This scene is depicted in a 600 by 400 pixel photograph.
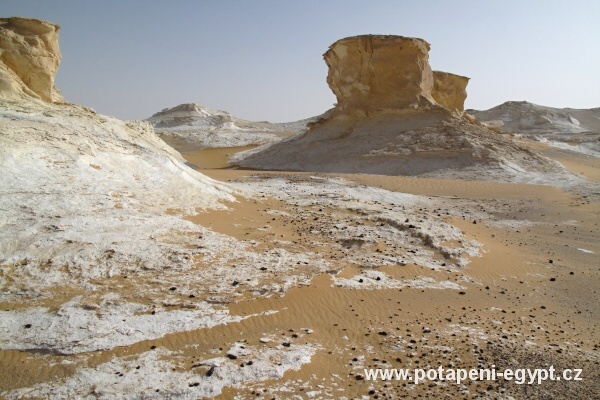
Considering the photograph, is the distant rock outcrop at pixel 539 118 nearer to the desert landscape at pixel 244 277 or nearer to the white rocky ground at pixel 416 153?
the white rocky ground at pixel 416 153

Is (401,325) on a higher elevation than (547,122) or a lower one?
lower

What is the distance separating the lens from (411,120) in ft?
63.4

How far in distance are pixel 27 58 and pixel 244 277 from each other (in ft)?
22.0

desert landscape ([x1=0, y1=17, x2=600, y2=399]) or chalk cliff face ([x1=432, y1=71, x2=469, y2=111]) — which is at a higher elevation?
chalk cliff face ([x1=432, y1=71, x2=469, y2=111])

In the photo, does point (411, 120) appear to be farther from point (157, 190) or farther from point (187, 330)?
point (187, 330)

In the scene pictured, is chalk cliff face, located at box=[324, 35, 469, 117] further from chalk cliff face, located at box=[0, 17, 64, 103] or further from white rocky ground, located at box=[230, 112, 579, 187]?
chalk cliff face, located at box=[0, 17, 64, 103]

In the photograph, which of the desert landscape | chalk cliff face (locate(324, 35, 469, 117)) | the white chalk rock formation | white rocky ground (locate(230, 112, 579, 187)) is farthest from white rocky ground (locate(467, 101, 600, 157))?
the white chalk rock formation

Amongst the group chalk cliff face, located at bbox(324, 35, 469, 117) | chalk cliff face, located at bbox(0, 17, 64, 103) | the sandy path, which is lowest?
the sandy path

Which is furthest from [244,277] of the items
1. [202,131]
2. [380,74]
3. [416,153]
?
[202,131]

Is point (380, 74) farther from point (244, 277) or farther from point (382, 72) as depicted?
point (244, 277)

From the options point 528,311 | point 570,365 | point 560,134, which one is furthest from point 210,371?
point 560,134

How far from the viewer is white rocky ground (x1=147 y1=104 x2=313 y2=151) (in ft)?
99.3

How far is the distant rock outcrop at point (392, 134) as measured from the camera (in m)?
16.7

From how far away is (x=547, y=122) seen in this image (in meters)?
38.8
